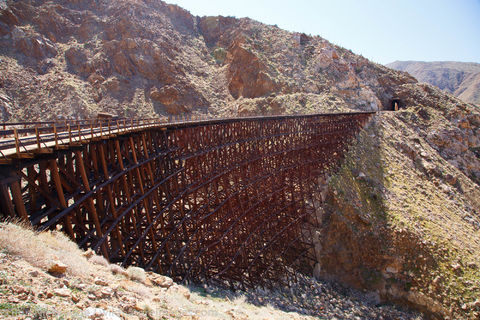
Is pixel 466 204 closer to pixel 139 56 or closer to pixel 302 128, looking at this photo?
pixel 302 128

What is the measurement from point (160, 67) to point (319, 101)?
20649 mm

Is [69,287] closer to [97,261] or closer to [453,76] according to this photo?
[97,261]

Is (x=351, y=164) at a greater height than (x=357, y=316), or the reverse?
(x=351, y=164)

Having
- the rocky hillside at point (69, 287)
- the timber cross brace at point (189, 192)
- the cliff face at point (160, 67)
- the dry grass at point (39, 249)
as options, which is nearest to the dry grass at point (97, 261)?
the rocky hillside at point (69, 287)

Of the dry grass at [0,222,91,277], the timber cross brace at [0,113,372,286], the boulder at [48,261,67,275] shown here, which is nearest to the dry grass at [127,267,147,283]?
the dry grass at [0,222,91,277]

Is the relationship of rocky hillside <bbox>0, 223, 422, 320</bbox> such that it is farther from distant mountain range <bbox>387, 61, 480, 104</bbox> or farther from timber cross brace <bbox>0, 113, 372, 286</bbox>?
distant mountain range <bbox>387, 61, 480, 104</bbox>

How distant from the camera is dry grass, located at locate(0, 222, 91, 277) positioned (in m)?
4.66

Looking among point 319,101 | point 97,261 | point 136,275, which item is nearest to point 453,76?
point 319,101

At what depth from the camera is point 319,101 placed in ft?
127

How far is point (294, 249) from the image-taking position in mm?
20562

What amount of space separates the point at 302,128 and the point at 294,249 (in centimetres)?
861

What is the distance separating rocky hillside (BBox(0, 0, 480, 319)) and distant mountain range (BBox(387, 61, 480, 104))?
8164 centimetres

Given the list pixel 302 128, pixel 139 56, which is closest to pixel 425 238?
pixel 302 128

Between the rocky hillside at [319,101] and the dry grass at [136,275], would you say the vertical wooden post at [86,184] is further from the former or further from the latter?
the rocky hillside at [319,101]
